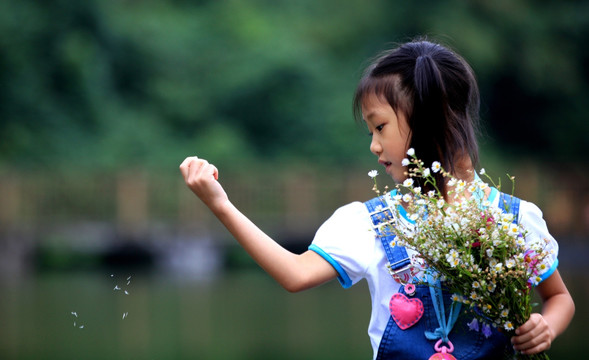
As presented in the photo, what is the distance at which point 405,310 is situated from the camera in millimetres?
2355

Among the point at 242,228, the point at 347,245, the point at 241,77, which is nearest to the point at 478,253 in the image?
the point at 347,245

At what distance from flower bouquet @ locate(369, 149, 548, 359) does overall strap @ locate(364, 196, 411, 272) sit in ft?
0.16

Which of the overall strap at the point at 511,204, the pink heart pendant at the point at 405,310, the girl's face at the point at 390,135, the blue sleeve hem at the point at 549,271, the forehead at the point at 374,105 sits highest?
the forehead at the point at 374,105

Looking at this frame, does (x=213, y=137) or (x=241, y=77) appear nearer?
(x=213, y=137)

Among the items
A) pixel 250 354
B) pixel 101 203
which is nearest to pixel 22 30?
pixel 101 203

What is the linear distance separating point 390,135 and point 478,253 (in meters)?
0.39

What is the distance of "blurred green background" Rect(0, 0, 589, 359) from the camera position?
12523 mm

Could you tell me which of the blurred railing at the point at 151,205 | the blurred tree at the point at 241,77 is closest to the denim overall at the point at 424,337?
the blurred railing at the point at 151,205

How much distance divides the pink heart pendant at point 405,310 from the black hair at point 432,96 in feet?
1.05

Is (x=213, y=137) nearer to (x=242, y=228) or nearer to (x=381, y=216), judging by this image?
(x=381, y=216)

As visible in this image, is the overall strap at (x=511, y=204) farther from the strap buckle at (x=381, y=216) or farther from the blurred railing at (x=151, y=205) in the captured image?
the blurred railing at (x=151, y=205)

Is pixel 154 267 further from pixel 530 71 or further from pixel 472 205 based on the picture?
pixel 472 205

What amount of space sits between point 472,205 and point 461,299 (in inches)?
8.8

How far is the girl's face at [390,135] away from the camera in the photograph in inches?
97.8
